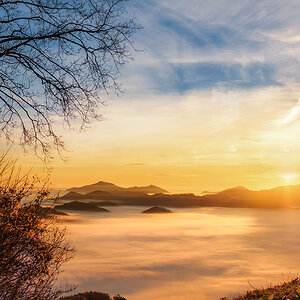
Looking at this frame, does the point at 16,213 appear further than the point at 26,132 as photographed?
No

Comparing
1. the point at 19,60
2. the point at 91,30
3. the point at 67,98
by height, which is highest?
the point at 91,30

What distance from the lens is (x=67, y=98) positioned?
36.8 ft

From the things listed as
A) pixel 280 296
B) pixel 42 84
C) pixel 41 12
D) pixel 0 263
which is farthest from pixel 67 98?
pixel 280 296

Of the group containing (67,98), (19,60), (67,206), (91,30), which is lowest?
(67,206)

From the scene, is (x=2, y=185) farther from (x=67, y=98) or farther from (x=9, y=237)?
(x=67, y=98)

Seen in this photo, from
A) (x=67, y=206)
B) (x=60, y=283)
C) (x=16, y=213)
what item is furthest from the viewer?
(x=67, y=206)

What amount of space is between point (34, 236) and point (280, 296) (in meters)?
7.70

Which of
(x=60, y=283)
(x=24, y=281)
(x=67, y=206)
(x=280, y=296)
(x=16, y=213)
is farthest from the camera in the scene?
(x=67, y=206)

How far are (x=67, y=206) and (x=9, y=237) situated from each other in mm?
93747

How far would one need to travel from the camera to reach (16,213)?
Answer: 9539 millimetres

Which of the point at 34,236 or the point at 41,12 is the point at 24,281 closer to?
the point at 34,236

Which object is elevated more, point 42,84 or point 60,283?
point 42,84

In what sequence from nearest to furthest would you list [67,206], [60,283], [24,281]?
1. [24,281]
2. [60,283]
3. [67,206]

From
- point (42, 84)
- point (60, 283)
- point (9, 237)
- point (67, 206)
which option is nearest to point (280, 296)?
point (60, 283)
